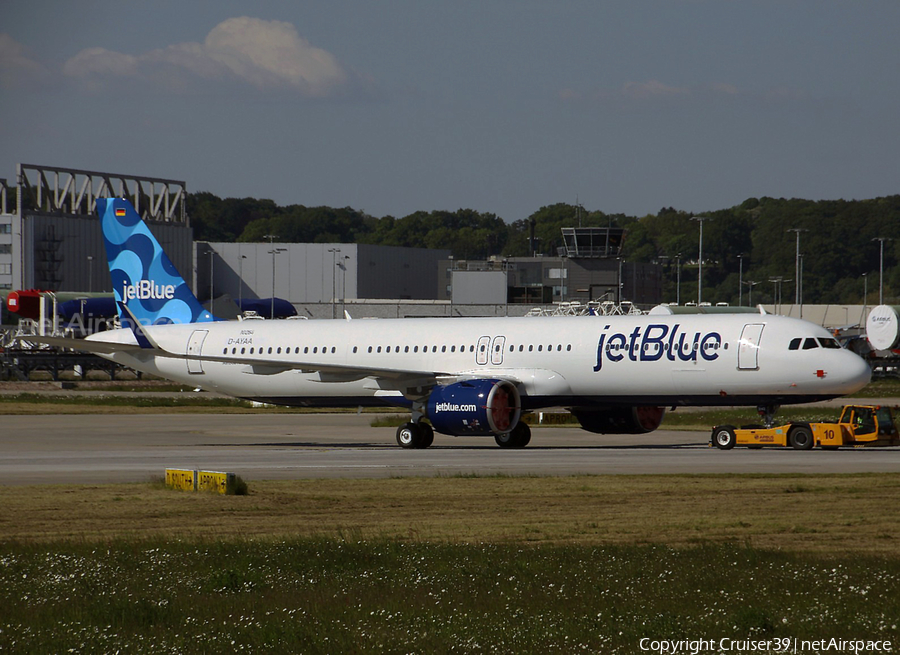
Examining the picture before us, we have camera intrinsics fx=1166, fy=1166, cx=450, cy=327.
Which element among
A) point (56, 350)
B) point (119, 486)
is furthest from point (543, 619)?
point (56, 350)

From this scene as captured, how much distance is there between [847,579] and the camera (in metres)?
13.8

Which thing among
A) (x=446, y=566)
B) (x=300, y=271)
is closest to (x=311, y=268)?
(x=300, y=271)

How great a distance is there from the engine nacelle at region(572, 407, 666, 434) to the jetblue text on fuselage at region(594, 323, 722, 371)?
3467mm

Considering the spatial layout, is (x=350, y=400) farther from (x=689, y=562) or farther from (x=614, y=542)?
(x=689, y=562)

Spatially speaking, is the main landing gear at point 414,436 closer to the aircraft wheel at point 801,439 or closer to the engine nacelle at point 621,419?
the engine nacelle at point 621,419

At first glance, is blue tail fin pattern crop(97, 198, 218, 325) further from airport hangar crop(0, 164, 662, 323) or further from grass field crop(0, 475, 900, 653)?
airport hangar crop(0, 164, 662, 323)

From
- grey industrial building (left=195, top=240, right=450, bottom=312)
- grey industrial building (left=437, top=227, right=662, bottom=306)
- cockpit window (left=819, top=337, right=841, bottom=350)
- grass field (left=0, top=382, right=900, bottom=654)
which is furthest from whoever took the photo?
grey industrial building (left=195, top=240, right=450, bottom=312)

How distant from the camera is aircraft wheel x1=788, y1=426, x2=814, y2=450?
120 ft

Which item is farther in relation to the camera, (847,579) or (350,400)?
(350,400)

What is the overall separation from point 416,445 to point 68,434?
571 inches

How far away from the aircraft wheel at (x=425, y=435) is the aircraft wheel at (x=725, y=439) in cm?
953

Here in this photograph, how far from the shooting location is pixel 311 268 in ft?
488

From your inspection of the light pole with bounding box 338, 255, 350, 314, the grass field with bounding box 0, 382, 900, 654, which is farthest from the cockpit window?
the light pole with bounding box 338, 255, 350, 314

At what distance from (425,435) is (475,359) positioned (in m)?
3.12
